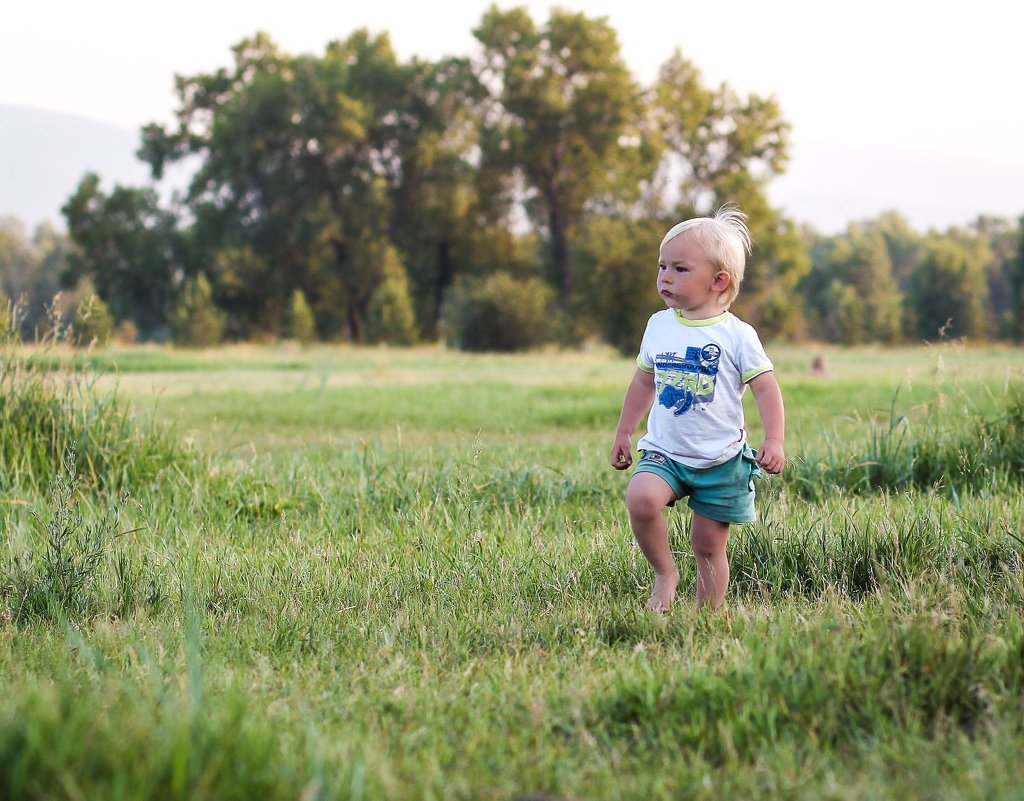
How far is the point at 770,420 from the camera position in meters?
3.48

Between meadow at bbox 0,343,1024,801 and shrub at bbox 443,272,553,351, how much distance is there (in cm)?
3065

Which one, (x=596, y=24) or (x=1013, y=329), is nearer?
(x=596, y=24)

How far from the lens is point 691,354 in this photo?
3545 millimetres

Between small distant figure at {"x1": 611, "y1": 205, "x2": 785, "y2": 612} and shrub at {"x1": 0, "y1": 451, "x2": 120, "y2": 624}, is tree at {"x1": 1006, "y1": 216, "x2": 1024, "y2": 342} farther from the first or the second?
shrub at {"x1": 0, "y1": 451, "x2": 120, "y2": 624}

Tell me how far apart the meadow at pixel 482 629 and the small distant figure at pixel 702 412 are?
0.84ft

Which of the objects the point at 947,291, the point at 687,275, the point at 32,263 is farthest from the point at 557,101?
the point at 32,263

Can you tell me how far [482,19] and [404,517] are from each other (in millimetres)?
42374

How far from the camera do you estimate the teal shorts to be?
11.5 feet

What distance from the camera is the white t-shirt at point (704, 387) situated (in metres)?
3.50

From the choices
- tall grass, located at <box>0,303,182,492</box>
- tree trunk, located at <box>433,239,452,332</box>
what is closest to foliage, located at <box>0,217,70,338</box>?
tall grass, located at <box>0,303,182,492</box>

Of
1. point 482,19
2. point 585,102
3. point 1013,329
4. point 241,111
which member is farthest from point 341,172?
point 1013,329

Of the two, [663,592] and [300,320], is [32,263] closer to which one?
[300,320]

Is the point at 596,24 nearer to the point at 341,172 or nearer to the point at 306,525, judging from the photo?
the point at 341,172

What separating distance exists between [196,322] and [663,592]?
3662 cm
